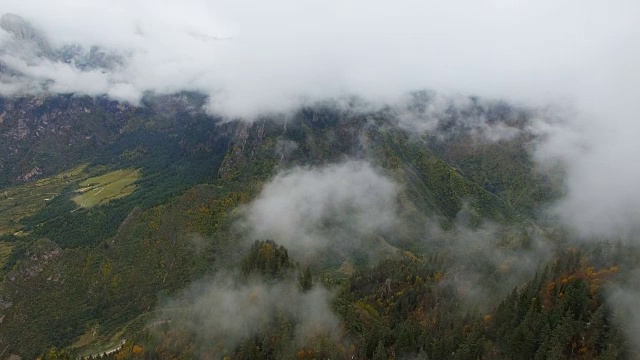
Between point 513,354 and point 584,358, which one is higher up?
point 584,358

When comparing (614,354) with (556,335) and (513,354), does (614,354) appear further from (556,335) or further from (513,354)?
(513,354)

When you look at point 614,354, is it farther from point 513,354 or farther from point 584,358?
point 513,354

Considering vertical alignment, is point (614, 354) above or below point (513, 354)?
above

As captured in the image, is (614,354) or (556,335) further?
(556,335)

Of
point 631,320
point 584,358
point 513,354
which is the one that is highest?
point 631,320

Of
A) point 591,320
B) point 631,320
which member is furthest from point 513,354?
point 631,320

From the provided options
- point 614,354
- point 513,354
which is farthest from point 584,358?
point 513,354

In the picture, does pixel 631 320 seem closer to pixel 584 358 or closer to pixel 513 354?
pixel 584 358

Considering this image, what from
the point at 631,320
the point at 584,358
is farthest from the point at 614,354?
the point at 631,320
